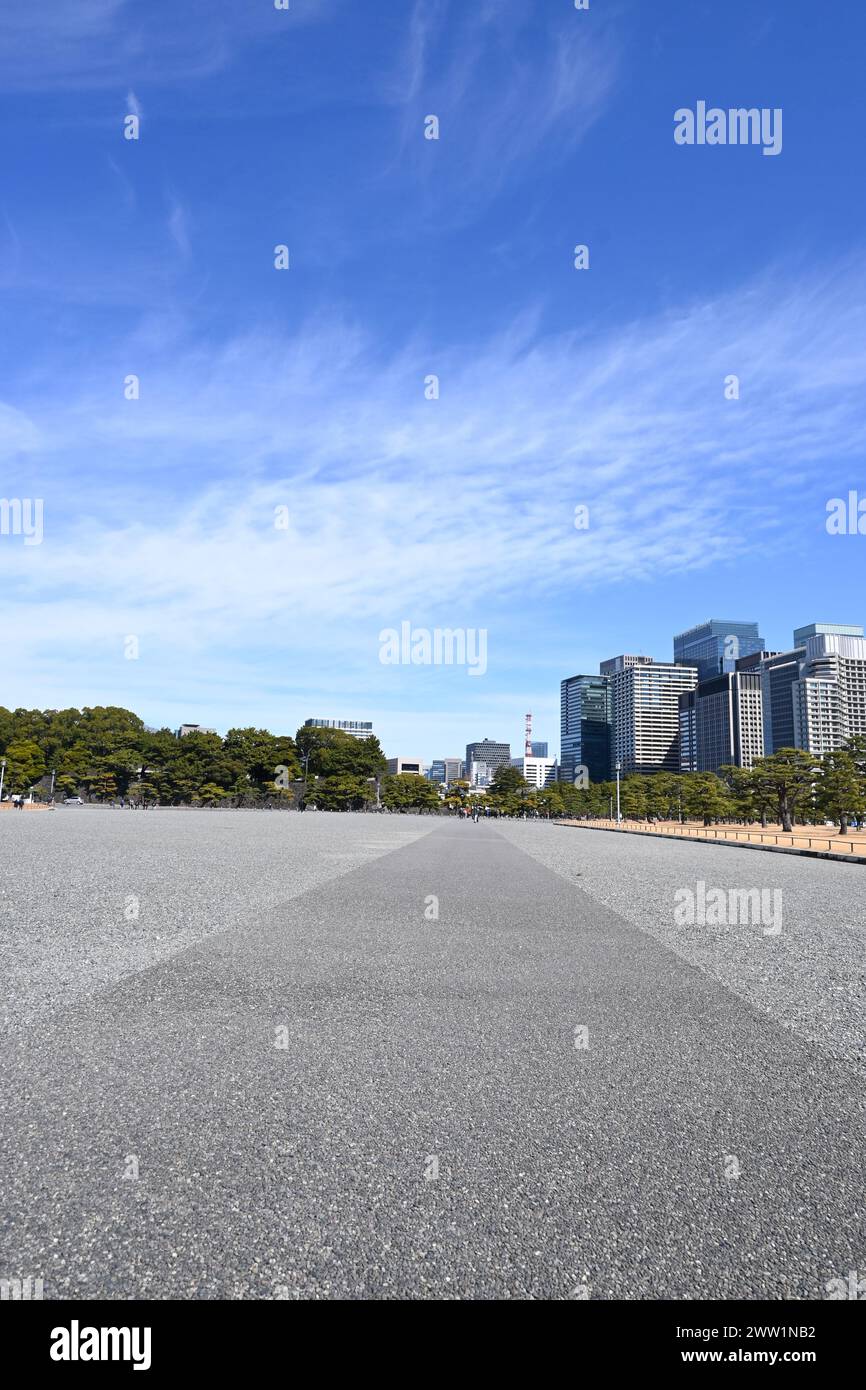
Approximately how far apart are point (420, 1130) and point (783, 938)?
27.1 ft

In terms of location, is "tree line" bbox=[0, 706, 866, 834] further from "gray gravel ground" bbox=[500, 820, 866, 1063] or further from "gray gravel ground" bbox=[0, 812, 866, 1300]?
"gray gravel ground" bbox=[0, 812, 866, 1300]

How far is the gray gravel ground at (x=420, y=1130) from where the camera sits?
2.87 meters

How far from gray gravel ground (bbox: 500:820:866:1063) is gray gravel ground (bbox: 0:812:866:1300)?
22 centimetres

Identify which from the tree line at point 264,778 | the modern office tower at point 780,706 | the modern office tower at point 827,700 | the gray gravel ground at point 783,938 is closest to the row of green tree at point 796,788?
the tree line at point 264,778

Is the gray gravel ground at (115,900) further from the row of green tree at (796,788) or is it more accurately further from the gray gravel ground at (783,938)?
the row of green tree at (796,788)

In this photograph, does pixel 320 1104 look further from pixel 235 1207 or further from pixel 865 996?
pixel 865 996

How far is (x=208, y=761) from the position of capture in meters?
110

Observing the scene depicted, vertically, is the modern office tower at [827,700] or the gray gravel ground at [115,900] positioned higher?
the modern office tower at [827,700]

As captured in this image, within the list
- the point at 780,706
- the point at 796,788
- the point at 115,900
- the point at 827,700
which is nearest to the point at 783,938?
the point at 115,900

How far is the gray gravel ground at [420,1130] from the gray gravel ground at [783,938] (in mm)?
220

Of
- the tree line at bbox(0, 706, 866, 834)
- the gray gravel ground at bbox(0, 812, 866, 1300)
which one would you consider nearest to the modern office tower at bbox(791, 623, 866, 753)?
the tree line at bbox(0, 706, 866, 834)

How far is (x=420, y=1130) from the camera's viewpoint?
4.01 m

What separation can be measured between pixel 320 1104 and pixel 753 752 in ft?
688
